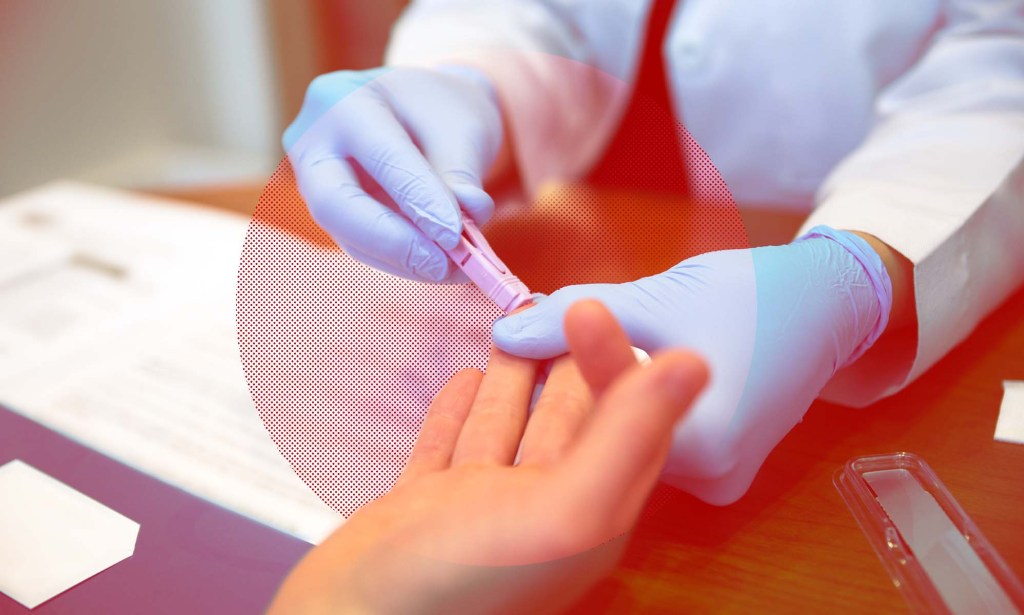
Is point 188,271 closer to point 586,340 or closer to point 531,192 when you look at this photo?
point 531,192

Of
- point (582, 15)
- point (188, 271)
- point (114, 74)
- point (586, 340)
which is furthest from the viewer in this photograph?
point (114, 74)

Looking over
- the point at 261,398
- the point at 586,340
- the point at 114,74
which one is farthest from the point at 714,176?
the point at 114,74

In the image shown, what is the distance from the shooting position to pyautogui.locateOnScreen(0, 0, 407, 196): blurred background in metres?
1.56

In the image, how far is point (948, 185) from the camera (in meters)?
0.55

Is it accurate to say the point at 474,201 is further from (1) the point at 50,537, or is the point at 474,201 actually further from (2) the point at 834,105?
(2) the point at 834,105

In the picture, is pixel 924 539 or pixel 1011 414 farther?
pixel 1011 414

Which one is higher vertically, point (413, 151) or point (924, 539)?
point (413, 151)

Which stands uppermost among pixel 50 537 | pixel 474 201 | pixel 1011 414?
pixel 474 201

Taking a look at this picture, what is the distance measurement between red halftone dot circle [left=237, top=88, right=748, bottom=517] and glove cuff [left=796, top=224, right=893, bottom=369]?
0.38ft

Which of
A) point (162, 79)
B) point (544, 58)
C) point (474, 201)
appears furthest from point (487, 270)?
point (162, 79)

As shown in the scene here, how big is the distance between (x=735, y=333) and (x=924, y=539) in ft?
0.48

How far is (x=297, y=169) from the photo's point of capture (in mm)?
430

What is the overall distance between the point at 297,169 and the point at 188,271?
1.29 ft

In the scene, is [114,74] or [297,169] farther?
[114,74]
